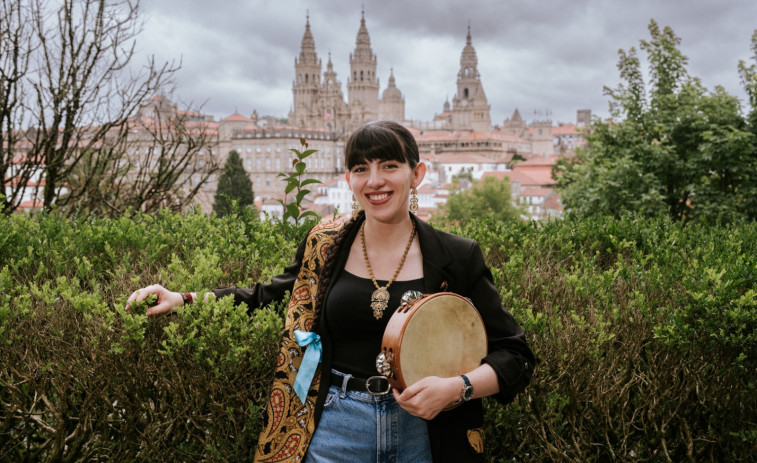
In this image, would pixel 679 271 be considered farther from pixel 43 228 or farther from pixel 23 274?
pixel 43 228

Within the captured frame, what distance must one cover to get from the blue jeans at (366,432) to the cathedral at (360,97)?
113m

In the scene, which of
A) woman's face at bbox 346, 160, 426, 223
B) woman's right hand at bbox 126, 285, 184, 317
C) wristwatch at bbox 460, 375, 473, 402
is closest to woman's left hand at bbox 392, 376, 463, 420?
wristwatch at bbox 460, 375, 473, 402

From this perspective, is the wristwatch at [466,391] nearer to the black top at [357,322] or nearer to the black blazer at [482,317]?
the black blazer at [482,317]

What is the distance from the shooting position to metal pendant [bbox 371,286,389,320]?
1963 mm

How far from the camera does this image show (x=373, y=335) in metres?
2.00

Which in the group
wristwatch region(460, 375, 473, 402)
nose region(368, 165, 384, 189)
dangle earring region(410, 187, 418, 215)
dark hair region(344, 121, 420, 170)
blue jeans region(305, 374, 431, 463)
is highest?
dark hair region(344, 121, 420, 170)

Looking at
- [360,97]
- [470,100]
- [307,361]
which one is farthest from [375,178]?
[470,100]

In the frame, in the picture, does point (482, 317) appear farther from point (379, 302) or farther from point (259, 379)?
point (259, 379)

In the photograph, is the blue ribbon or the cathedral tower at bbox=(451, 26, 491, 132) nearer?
the blue ribbon

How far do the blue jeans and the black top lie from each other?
94mm

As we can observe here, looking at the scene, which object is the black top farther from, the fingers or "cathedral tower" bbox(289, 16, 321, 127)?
"cathedral tower" bbox(289, 16, 321, 127)

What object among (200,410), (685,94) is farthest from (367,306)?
(685,94)

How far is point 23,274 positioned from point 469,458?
2408mm

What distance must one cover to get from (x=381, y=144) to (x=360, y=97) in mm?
136336
